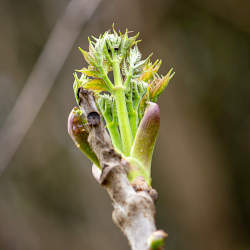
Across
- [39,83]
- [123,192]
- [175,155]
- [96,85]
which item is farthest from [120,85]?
[175,155]

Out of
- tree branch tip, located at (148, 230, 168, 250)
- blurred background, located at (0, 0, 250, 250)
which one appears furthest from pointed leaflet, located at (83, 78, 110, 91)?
blurred background, located at (0, 0, 250, 250)

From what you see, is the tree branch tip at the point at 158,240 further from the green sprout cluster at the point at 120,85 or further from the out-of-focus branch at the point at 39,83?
the out-of-focus branch at the point at 39,83

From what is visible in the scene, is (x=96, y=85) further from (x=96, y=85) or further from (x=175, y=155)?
(x=175, y=155)

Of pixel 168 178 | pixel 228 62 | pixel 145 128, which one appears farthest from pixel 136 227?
pixel 228 62

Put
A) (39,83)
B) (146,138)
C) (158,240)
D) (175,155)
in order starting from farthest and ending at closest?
(175,155), (39,83), (146,138), (158,240)

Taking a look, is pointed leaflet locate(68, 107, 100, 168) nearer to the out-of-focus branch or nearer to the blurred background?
the out-of-focus branch

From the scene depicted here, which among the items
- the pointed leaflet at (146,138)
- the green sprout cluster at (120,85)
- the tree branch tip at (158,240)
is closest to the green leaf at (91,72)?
the green sprout cluster at (120,85)

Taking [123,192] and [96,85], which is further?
[96,85]
